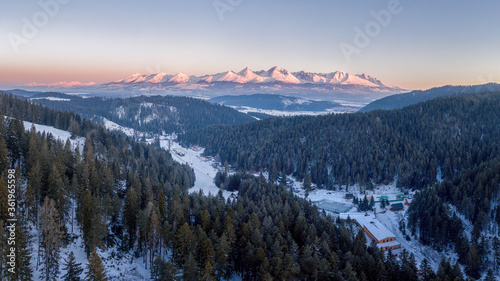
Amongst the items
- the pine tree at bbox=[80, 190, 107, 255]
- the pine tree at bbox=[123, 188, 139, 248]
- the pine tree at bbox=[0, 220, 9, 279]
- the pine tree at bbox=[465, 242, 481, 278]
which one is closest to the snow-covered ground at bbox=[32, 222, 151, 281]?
the pine tree at bbox=[80, 190, 107, 255]

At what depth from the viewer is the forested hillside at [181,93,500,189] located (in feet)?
377

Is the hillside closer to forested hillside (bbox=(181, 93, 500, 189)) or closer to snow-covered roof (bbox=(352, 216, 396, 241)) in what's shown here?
snow-covered roof (bbox=(352, 216, 396, 241))

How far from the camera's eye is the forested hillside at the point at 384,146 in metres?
115

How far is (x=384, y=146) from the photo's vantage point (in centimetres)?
13538

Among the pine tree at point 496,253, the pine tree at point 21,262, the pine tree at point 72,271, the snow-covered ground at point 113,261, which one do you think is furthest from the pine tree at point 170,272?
the pine tree at point 496,253

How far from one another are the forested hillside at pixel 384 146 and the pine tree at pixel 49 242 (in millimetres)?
98315

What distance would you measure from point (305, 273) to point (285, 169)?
97856 mm

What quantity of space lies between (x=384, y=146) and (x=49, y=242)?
131 m

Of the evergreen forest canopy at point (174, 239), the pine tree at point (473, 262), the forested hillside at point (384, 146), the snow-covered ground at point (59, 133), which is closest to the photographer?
the evergreen forest canopy at point (174, 239)

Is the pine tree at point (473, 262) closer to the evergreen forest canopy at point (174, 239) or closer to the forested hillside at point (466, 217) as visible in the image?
the forested hillside at point (466, 217)

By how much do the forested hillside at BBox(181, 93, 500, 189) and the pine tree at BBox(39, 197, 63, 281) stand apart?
98315mm

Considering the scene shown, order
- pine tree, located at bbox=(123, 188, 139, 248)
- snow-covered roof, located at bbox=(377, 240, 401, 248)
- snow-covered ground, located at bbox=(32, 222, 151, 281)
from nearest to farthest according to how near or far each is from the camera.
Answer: snow-covered ground, located at bbox=(32, 222, 151, 281) < pine tree, located at bbox=(123, 188, 139, 248) < snow-covered roof, located at bbox=(377, 240, 401, 248)

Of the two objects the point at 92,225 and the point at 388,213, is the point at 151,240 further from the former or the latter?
the point at 388,213

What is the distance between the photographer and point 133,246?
45875 mm
